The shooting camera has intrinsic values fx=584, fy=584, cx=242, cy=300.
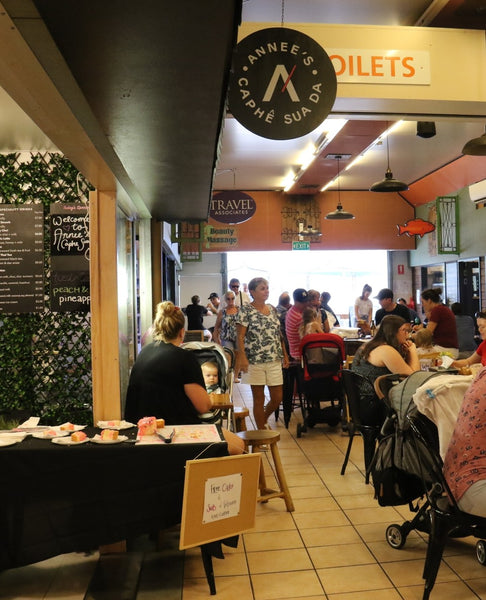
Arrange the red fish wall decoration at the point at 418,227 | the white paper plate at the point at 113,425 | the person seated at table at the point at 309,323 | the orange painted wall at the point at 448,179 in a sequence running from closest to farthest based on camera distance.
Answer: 1. the white paper plate at the point at 113,425
2. the person seated at table at the point at 309,323
3. the orange painted wall at the point at 448,179
4. the red fish wall decoration at the point at 418,227

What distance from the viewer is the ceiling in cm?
186

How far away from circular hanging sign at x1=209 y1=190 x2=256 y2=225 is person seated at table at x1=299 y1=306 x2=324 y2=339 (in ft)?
15.1

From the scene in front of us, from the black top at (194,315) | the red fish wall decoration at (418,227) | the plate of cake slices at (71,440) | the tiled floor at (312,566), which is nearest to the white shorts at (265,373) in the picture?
the tiled floor at (312,566)

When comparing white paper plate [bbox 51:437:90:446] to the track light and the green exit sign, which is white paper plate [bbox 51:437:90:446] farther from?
the green exit sign

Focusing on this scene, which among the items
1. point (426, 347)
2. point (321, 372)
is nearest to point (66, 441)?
point (321, 372)

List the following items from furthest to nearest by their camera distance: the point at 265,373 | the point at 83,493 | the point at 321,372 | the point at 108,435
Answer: the point at 321,372, the point at 265,373, the point at 108,435, the point at 83,493

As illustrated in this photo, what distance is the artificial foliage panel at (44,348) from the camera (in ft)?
15.3

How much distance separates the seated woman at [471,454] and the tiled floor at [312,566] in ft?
1.95

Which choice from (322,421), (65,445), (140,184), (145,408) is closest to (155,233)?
(140,184)

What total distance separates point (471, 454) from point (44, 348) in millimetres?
3305

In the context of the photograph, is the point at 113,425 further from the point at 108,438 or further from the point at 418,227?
the point at 418,227

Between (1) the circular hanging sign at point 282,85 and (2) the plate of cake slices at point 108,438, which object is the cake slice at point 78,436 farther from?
(1) the circular hanging sign at point 282,85

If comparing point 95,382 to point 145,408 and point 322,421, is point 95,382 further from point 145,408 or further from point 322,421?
point 322,421

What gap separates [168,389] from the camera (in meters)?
3.74
